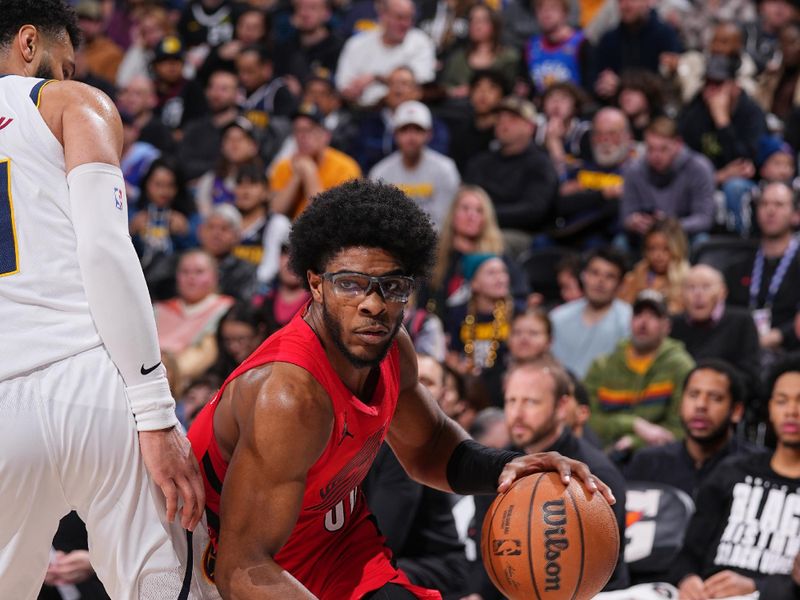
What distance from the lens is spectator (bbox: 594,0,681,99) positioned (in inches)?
450

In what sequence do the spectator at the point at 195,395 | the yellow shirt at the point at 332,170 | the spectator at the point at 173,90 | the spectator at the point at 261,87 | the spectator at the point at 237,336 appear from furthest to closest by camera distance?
1. the spectator at the point at 173,90
2. the spectator at the point at 261,87
3. the yellow shirt at the point at 332,170
4. the spectator at the point at 237,336
5. the spectator at the point at 195,395

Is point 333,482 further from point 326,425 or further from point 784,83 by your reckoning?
point 784,83

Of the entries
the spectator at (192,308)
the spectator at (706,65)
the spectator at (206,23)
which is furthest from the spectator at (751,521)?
the spectator at (206,23)

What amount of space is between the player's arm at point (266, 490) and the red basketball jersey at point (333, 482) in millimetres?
125

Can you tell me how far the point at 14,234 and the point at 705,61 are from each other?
8.97 metres

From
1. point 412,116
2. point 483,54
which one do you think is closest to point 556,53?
point 483,54

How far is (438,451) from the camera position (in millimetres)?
3947

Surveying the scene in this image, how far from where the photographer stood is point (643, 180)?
368 inches

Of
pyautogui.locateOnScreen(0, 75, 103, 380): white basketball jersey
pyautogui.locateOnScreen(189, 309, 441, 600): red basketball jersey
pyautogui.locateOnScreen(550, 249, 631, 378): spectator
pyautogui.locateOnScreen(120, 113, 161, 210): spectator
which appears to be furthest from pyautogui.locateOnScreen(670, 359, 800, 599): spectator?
pyautogui.locateOnScreen(120, 113, 161, 210): spectator

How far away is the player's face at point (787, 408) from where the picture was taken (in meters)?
5.29

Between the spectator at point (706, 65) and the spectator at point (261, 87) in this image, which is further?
the spectator at point (261, 87)

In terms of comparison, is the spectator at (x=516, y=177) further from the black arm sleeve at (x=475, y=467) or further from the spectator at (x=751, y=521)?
the black arm sleeve at (x=475, y=467)

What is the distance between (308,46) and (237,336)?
5693mm

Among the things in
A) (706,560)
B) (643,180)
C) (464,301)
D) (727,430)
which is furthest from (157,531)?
(643,180)
